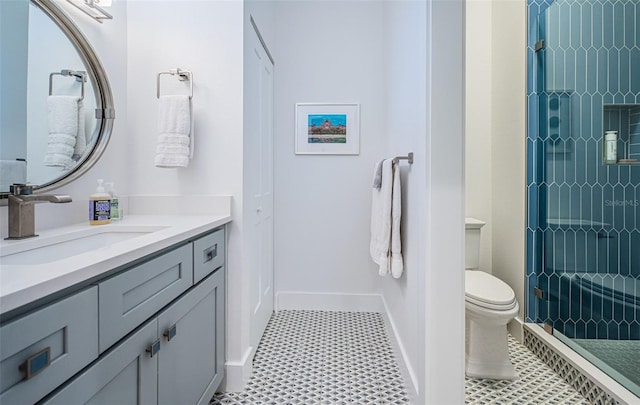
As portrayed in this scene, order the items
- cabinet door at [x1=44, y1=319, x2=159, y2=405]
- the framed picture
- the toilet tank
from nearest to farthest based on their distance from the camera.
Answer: cabinet door at [x1=44, y1=319, x2=159, y2=405] → the toilet tank → the framed picture

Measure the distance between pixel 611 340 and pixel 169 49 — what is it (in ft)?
8.89

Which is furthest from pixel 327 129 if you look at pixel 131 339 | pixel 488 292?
pixel 131 339

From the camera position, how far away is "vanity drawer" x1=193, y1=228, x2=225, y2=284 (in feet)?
3.91

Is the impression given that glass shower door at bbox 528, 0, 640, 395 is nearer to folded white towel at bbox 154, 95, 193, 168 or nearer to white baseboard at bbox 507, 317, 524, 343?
white baseboard at bbox 507, 317, 524, 343

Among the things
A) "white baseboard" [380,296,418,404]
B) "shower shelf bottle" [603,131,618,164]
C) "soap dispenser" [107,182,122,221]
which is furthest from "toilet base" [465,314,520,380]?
"soap dispenser" [107,182,122,221]

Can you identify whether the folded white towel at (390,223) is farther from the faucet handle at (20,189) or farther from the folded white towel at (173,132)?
the faucet handle at (20,189)

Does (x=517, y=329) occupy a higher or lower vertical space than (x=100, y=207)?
lower

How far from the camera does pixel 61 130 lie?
1252 mm

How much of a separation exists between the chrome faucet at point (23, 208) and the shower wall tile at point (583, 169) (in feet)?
7.91

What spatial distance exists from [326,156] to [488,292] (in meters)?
1.47

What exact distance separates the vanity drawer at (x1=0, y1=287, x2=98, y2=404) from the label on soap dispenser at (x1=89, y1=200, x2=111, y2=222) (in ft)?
2.42

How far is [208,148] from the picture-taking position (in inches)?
61.5

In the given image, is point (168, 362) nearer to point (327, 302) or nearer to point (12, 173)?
point (12, 173)

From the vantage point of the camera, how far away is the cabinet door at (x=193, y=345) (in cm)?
98
